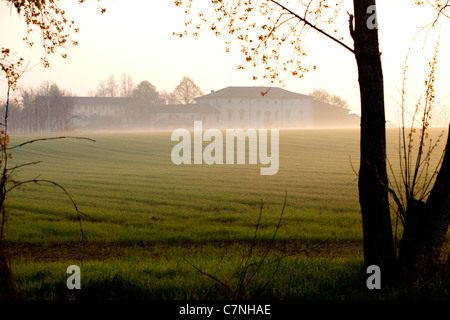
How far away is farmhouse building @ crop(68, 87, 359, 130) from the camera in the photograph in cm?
12119

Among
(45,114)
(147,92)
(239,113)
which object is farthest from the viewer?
(147,92)

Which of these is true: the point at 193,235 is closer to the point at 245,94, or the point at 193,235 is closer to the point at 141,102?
the point at 141,102

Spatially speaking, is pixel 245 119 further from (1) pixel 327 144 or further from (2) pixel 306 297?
(2) pixel 306 297

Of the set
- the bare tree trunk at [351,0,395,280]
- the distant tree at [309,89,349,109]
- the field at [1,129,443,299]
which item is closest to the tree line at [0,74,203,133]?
→ the distant tree at [309,89,349,109]

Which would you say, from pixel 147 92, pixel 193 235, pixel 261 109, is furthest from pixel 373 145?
pixel 147 92

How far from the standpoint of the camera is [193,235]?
512 inches

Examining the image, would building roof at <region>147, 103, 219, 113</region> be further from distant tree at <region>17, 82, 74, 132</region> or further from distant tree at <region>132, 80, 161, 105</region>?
distant tree at <region>17, 82, 74, 132</region>

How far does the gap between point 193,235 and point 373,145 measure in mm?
7174

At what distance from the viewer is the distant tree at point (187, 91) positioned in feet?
429

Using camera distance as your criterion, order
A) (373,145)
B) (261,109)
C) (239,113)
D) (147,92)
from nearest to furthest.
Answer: (373,145) < (239,113) < (147,92) < (261,109)

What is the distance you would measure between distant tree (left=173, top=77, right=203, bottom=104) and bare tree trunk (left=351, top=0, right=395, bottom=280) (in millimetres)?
124575

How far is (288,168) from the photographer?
36.8 m

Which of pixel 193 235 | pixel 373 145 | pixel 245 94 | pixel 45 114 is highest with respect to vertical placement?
pixel 245 94

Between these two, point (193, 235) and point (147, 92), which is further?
point (147, 92)
